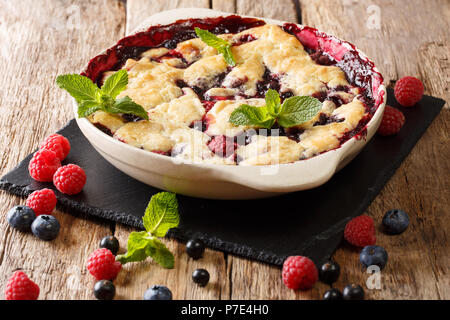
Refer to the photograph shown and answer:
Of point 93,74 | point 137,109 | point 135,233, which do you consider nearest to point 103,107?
point 137,109

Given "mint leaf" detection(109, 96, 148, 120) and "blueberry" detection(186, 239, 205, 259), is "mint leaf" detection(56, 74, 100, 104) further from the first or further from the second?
"blueberry" detection(186, 239, 205, 259)

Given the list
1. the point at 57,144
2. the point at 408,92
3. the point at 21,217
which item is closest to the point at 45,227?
the point at 21,217

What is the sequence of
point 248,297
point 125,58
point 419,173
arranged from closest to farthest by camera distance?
point 248,297, point 419,173, point 125,58

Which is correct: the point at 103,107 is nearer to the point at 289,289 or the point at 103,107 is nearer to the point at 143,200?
the point at 143,200

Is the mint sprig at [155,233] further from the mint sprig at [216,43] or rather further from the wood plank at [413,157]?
the mint sprig at [216,43]

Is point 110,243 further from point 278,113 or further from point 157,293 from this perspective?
point 278,113

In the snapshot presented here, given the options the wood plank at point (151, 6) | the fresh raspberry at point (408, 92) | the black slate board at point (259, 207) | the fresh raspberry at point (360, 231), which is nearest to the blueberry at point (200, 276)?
the black slate board at point (259, 207)
